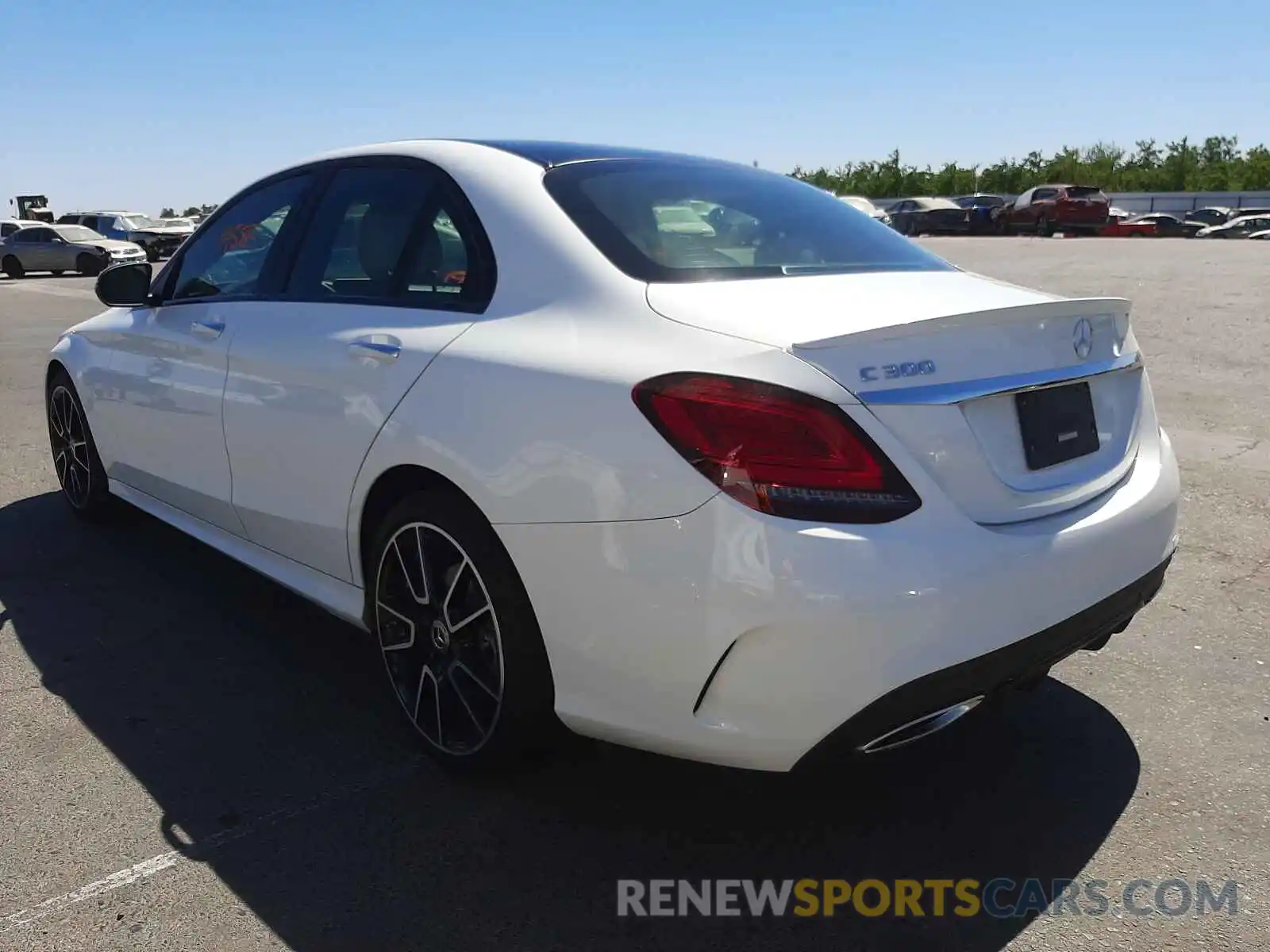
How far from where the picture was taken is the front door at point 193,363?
12.9 ft

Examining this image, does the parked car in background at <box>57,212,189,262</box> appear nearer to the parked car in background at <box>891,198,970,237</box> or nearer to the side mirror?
the parked car in background at <box>891,198,970,237</box>

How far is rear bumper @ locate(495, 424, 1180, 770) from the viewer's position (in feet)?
7.34

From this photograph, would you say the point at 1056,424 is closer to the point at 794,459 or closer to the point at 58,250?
the point at 794,459

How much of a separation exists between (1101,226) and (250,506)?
39.2m

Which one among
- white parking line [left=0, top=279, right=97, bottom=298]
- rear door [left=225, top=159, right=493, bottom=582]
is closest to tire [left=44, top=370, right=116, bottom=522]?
rear door [left=225, top=159, right=493, bottom=582]

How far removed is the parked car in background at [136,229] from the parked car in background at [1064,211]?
27.3 metres

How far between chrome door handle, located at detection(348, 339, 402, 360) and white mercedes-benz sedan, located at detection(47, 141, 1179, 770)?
0.04ft

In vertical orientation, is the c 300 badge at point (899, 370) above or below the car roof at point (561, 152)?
below

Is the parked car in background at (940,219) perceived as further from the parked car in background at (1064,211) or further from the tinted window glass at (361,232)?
the tinted window glass at (361,232)

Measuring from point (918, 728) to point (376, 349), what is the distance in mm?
1740

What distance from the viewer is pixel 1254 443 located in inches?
258

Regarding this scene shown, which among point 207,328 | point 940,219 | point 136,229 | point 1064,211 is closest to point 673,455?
point 207,328

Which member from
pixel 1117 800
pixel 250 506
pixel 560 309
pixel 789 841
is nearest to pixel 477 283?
pixel 560 309

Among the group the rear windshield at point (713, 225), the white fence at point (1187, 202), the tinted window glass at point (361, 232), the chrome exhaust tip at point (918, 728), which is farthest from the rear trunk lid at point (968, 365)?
the white fence at point (1187, 202)
